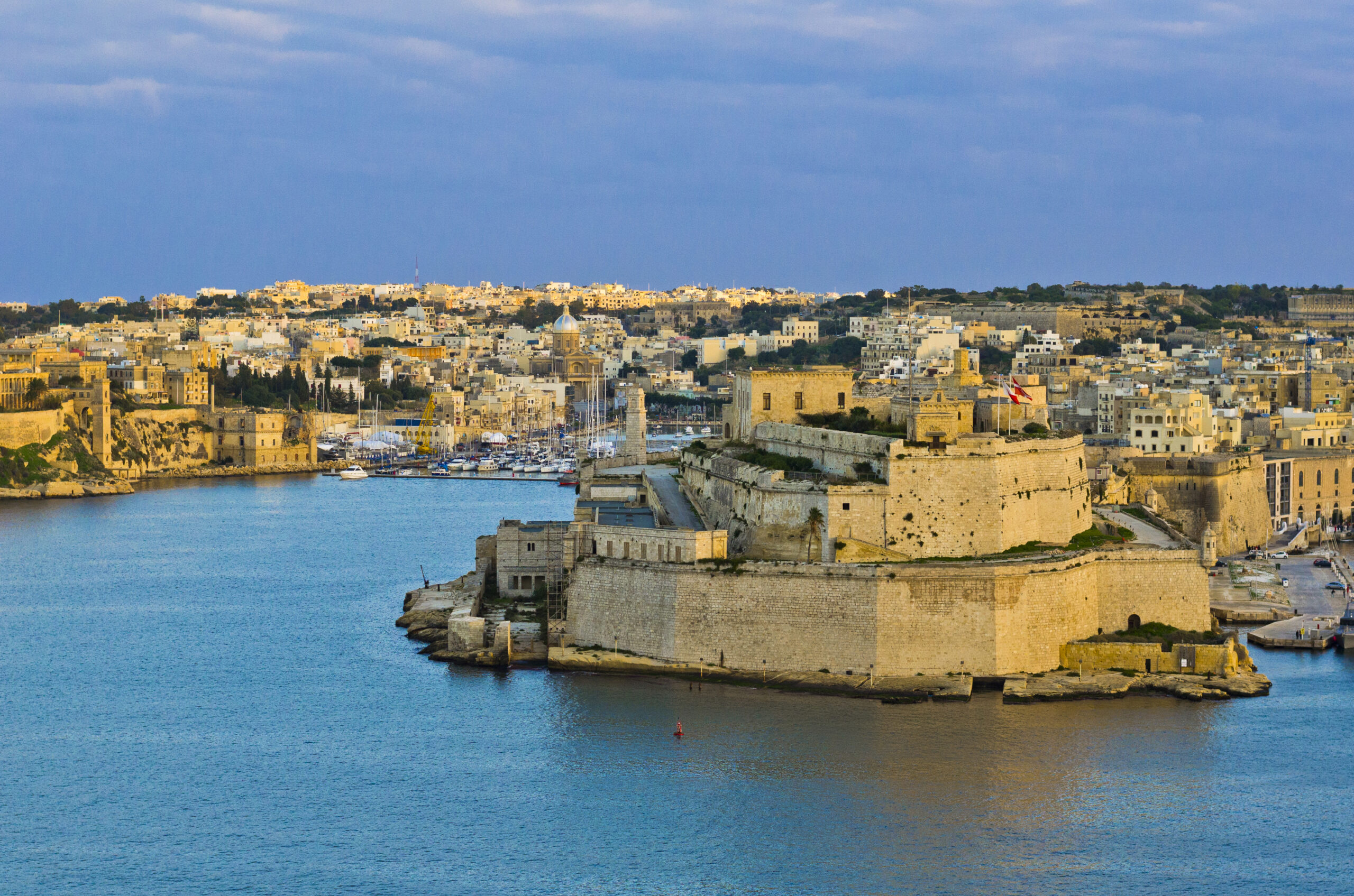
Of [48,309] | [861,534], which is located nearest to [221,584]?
[861,534]

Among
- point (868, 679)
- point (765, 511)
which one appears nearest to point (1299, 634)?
point (868, 679)

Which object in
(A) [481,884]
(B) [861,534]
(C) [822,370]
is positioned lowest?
(A) [481,884]

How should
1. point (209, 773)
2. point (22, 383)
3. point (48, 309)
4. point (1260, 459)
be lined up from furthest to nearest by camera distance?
point (48, 309) → point (22, 383) → point (1260, 459) → point (209, 773)

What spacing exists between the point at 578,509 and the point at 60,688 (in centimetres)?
703

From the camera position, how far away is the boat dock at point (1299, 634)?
24969mm

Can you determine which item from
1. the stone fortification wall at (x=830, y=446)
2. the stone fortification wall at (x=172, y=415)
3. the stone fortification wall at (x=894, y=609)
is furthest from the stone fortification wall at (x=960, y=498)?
the stone fortification wall at (x=172, y=415)

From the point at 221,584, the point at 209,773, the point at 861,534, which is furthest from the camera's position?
the point at 221,584

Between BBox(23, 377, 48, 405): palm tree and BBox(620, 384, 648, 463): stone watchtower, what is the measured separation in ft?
87.2

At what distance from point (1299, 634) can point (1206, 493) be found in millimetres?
8307

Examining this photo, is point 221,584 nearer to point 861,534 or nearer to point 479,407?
point 861,534

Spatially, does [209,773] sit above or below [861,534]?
below

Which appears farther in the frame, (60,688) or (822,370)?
(822,370)

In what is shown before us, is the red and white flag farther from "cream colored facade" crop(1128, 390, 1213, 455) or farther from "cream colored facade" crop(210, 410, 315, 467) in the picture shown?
"cream colored facade" crop(210, 410, 315, 467)

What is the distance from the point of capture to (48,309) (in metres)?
110
